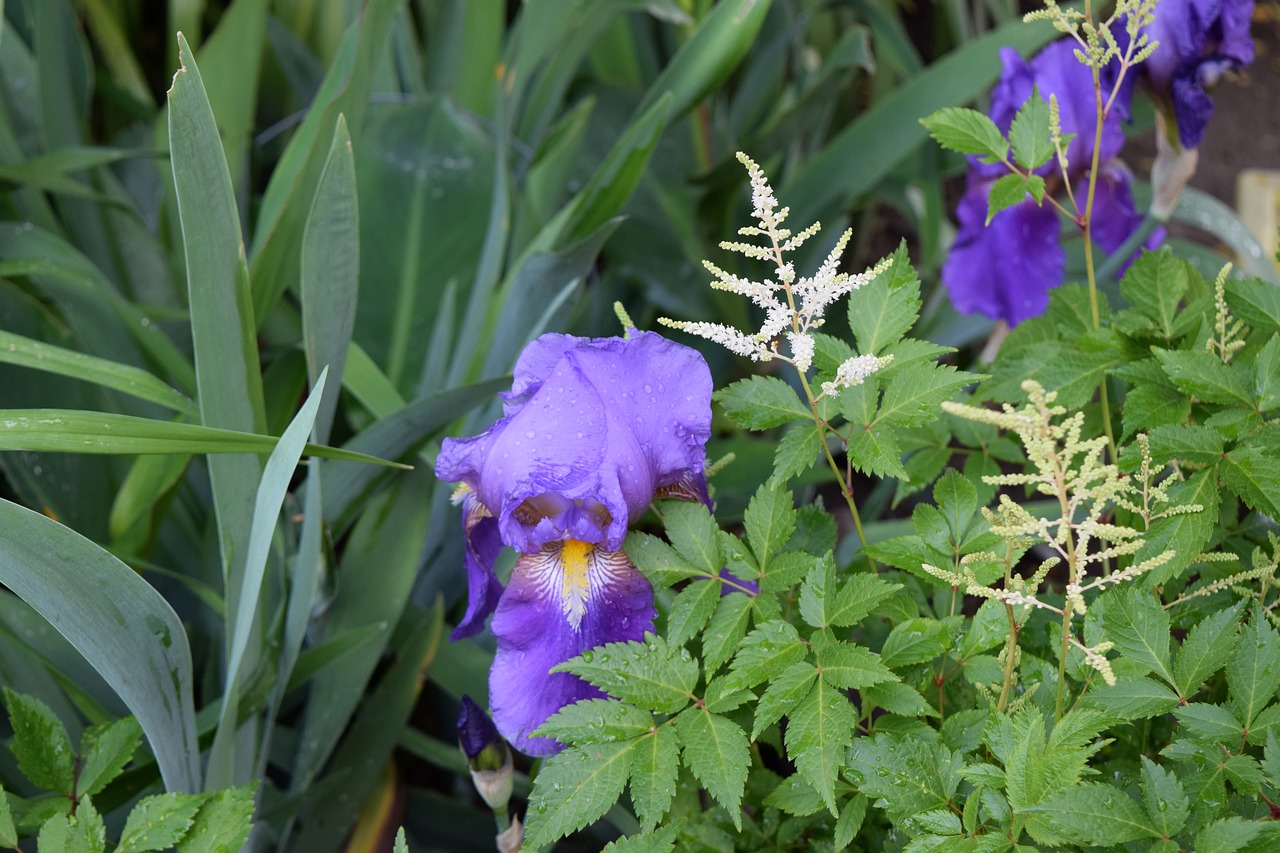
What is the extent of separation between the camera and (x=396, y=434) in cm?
88

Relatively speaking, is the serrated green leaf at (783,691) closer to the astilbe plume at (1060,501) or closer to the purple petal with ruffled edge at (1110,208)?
the astilbe plume at (1060,501)

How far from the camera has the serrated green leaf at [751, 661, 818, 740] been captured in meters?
0.51

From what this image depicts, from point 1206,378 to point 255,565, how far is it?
1.87ft

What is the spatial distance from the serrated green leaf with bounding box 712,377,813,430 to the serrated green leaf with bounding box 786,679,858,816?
5.6 inches

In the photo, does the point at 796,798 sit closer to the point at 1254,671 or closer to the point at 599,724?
the point at 599,724

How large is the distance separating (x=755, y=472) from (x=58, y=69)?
89cm

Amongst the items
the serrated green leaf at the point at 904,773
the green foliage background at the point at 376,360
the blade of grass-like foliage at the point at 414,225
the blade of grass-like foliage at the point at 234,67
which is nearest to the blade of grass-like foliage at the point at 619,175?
the green foliage background at the point at 376,360

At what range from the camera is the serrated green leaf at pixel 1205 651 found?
0.51 meters

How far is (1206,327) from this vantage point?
0.63 m

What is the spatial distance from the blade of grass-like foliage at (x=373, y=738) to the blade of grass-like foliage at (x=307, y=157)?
13.8 inches

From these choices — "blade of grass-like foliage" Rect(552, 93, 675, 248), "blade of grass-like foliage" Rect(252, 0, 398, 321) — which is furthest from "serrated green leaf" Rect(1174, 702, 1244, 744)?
"blade of grass-like foliage" Rect(252, 0, 398, 321)

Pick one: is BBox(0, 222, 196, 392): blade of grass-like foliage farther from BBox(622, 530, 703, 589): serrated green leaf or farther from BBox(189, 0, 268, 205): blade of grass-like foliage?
BBox(622, 530, 703, 589): serrated green leaf

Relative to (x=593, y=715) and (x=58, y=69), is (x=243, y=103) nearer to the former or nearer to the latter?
(x=58, y=69)

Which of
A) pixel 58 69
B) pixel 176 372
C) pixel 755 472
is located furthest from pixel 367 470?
pixel 58 69
